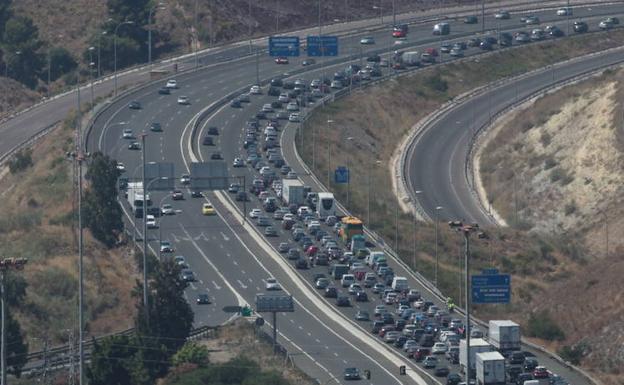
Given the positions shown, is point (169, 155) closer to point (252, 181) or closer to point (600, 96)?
point (252, 181)

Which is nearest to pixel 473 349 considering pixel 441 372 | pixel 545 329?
pixel 441 372

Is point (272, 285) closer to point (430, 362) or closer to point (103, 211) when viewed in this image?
point (103, 211)

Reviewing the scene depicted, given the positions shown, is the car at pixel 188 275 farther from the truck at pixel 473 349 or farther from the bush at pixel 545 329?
the truck at pixel 473 349

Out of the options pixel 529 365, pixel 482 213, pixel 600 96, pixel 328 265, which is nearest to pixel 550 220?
pixel 482 213

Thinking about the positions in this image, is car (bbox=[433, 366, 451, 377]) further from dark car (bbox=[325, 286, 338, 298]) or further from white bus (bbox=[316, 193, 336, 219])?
white bus (bbox=[316, 193, 336, 219])

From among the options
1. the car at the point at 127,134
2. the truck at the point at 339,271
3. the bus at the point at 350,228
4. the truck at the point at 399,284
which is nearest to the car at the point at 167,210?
the bus at the point at 350,228
